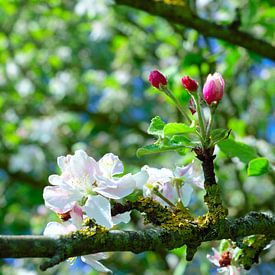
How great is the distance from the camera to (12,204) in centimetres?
541

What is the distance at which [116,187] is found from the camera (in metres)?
1.24

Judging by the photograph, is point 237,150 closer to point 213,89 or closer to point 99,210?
point 213,89

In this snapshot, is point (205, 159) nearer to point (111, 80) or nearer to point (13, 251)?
point (13, 251)

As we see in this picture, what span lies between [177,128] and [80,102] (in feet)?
15.0

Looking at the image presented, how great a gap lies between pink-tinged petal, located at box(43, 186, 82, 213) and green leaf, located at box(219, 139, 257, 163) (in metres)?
0.47

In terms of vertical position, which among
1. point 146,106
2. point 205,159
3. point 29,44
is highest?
point 205,159

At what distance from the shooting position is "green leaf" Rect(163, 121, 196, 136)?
49.3 inches

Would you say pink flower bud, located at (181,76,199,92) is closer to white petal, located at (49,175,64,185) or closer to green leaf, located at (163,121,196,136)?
green leaf, located at (163,121,196,136)

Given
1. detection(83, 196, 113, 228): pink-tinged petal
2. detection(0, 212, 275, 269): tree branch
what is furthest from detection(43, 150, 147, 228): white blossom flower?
detection(0, 212, 275, 269): tree branch

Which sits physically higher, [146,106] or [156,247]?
[156,247]

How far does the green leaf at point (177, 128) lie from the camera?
4.11 ft

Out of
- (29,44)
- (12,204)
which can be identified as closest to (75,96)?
(29,44)

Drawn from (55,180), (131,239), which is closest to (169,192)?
(55,180)

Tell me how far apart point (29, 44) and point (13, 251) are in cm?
509
